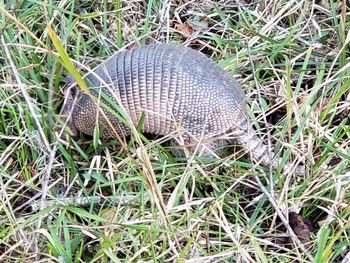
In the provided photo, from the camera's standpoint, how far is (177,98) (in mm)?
3869

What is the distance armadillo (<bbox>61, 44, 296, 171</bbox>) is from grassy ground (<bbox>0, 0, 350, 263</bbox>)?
0.13 m

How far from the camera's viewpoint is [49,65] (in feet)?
13.7

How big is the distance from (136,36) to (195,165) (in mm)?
1324

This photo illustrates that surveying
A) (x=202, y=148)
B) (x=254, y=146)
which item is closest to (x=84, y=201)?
(x=202, y=148)

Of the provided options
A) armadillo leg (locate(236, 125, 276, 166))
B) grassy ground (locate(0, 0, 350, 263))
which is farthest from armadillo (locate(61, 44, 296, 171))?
grassy ground (locate(0, 0, 350, 263))

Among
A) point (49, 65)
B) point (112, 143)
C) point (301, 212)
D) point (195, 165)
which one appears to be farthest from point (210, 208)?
point (49, 65)

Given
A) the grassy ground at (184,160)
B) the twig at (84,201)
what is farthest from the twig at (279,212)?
the twig at (84,201)

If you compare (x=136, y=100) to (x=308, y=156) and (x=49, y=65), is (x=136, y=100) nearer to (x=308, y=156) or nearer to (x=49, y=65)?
(x=49, y=65)

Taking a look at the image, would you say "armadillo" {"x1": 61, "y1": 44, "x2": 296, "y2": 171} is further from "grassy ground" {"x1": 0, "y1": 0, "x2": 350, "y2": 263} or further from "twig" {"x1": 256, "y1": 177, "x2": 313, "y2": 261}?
"twig" {"x1": 256, "y1": 177, "x2": 313, "y2": 261}

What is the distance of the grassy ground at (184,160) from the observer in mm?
3246

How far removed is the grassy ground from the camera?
325 cm

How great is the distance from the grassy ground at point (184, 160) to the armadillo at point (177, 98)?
13 cm

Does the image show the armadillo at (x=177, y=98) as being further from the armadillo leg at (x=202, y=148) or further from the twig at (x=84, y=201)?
the twig at (x=84, y=201)

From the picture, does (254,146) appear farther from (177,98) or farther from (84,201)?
(84,201)
